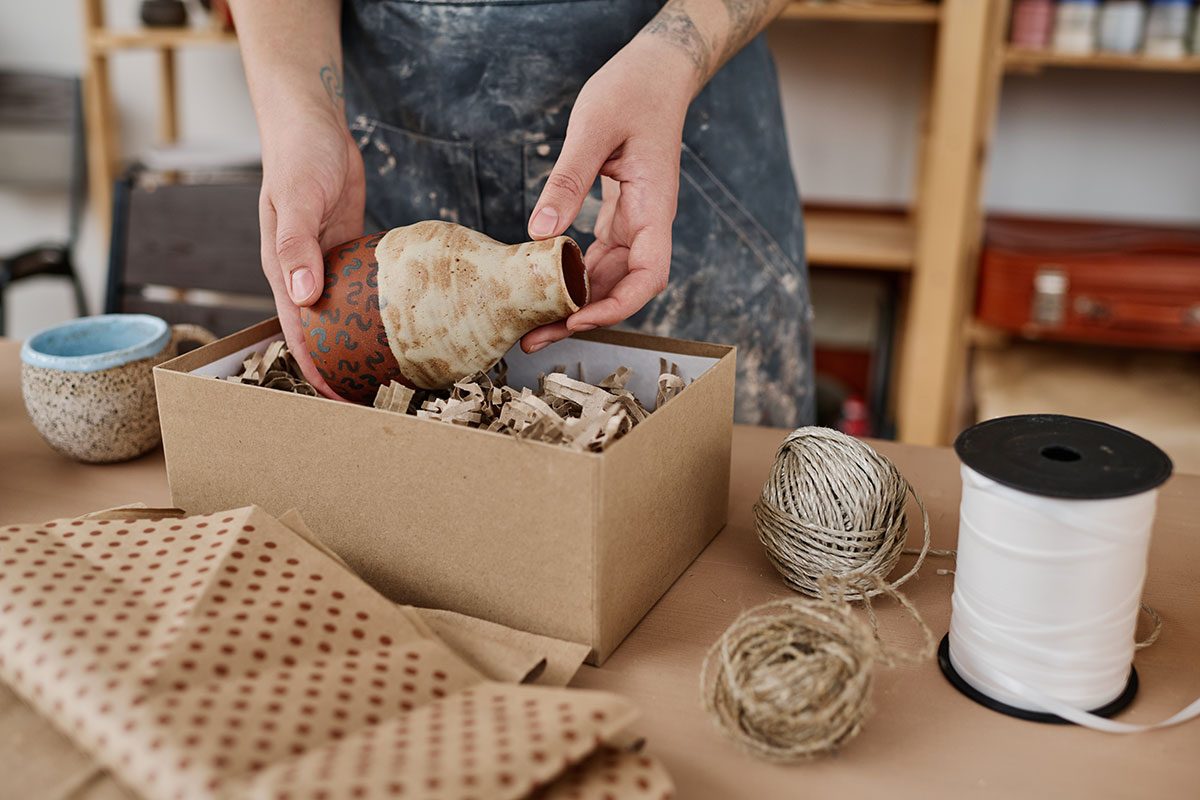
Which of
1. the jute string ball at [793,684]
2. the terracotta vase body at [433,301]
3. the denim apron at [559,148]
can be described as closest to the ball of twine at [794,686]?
the jute string ball at [793,684]

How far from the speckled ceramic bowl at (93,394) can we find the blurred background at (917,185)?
49 centimetres

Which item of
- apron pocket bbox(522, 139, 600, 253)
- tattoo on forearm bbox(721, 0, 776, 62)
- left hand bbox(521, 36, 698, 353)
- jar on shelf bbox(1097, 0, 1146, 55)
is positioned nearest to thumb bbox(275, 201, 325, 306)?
left hand bbox(521, 36, 698, 353)

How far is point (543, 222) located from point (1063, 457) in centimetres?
38

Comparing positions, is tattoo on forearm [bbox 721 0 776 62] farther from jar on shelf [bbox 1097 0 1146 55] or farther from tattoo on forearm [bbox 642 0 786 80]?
jar on shelf [bbox 1097 0 1146 55]

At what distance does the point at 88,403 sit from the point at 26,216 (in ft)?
7.85

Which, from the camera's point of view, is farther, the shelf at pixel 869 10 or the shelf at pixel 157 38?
the shelf at pixel 157 38

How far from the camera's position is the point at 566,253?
76 cm

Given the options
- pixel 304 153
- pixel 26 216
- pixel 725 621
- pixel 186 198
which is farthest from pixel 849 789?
pixel 26 216

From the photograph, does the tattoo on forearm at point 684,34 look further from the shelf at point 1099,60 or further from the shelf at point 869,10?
the shelf at point 1099,60

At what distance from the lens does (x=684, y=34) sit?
37.8 inches

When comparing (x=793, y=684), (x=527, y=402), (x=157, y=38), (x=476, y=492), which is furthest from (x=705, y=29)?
(x=157, y=38)

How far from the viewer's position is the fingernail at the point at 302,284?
2.57ft

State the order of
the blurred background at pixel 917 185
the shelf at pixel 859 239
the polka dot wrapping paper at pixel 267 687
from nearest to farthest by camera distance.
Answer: the polka dot wrapping paper at pixel 267 687
the blurred background at pixel 917 185
the shelf at pixel 859 239

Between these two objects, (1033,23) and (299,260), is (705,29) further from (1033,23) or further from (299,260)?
(1033,23)
